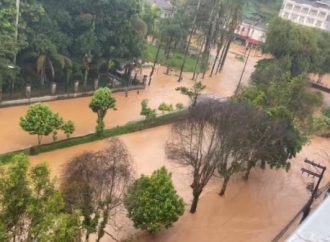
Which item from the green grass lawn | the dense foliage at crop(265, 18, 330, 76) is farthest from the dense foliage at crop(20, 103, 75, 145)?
the dense foliage at crop(265, 18, 330, 76)

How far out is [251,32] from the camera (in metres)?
68.9

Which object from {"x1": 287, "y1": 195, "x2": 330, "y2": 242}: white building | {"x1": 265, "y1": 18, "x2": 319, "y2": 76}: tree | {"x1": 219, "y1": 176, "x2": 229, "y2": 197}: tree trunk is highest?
{"x1": 265, "y1": 18, "x2": 319, "y2": 76}: tree

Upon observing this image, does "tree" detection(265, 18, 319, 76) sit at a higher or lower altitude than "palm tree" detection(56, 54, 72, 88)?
higher

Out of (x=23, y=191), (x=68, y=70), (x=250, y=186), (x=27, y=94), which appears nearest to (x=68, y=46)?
(x=68, y=70)

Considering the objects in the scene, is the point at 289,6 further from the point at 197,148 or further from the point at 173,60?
the point at 197,148

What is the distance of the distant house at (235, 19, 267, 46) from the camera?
6806cm

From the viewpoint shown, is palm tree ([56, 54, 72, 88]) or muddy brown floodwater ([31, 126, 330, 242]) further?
palm tree ([56, 54, 72, 88])

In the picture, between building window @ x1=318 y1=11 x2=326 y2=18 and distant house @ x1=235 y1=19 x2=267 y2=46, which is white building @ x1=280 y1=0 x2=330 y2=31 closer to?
building window @ x1=318 y1=11 x2=326 y2=18

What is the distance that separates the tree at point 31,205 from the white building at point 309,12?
6215 centimetres

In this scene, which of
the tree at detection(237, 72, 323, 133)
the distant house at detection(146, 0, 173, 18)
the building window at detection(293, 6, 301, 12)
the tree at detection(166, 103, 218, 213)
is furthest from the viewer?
the building window at detection(293, 6, 301, 12)

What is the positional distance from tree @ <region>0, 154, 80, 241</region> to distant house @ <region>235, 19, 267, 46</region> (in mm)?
59427

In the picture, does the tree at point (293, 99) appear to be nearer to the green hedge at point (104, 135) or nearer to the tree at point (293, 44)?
the green hedge at point (104, 135)

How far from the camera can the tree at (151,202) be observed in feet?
60.2

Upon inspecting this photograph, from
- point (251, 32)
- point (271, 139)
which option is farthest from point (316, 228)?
point (251, 32)
